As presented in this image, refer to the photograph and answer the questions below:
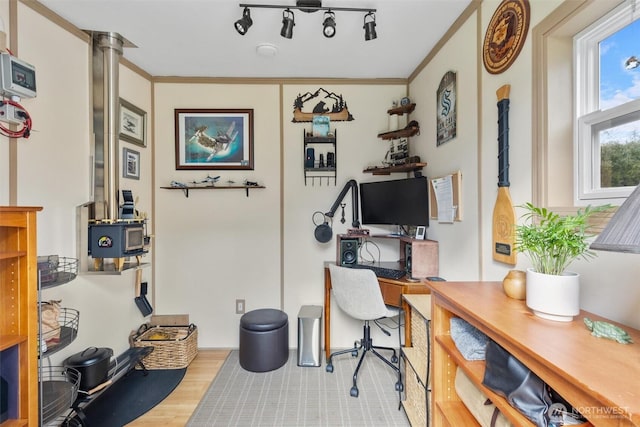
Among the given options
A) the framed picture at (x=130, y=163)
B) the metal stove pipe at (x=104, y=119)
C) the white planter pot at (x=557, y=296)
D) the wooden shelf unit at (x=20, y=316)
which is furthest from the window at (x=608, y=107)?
the framed picture at (x=130, y=163)

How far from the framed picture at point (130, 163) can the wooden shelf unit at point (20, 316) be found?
3.97ft

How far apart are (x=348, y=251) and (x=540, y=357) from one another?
1850 mm

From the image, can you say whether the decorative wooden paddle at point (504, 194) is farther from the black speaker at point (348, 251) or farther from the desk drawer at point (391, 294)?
the black speaker at point (348, 251)

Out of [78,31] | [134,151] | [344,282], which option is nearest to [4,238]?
[134,151]

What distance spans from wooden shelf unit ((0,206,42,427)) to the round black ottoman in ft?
4.15

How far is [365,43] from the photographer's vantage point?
79.7 inches

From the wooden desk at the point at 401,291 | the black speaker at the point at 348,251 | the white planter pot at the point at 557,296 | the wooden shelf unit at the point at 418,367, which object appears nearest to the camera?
the white planter pot at the point at 557,296

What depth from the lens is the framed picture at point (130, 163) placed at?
225cm

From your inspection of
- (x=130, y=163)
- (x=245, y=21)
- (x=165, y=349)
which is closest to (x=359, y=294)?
(x=165, y=349)

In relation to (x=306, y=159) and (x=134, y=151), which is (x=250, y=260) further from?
(x=134, y=151)

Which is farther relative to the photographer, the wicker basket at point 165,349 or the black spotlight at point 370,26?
the wicker basket at point 165,349

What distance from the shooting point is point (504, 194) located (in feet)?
4.45

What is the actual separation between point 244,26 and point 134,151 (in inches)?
58.9

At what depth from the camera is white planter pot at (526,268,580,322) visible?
0.83 m
